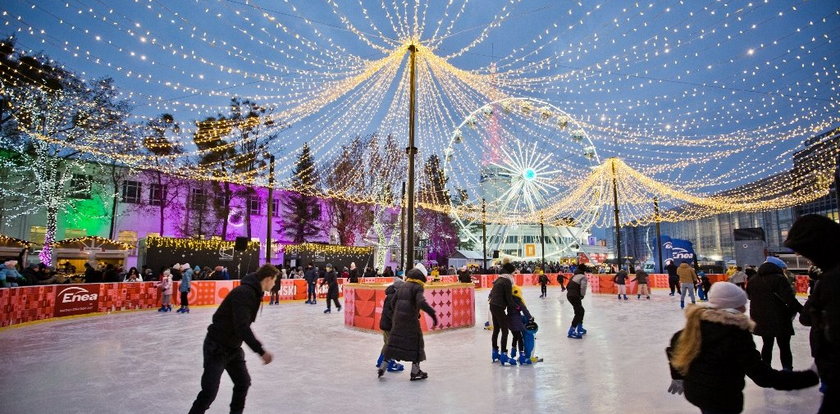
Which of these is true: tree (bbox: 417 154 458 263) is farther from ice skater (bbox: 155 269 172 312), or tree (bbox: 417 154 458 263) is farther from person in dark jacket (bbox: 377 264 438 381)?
person in dark jacket (bbox: 377 264 438 381)

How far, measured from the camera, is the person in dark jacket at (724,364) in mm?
2477

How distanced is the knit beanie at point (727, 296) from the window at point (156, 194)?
110 feet

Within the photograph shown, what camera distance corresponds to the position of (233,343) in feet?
12.4

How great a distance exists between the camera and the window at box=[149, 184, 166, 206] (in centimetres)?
3092

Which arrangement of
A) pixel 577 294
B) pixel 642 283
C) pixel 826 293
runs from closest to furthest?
1. pixel 826 293
2. pixel 577 294
3. pixel 642 283

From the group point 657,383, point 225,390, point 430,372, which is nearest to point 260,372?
point 225,390

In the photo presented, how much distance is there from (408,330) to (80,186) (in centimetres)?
2822

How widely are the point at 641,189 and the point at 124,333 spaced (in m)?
25.8

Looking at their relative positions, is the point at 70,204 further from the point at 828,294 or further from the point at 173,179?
the point at 828,294

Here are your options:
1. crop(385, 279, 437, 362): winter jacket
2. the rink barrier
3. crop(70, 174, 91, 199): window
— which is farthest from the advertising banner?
crop(70, 174, 91, 199): window

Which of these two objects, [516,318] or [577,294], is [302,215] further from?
[516,318]

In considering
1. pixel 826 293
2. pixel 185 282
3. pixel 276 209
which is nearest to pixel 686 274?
pixel 826 293

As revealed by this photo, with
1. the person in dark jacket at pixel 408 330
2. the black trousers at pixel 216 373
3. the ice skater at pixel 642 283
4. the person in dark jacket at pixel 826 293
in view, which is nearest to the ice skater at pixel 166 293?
the person in dark jacket at pixel 408 330

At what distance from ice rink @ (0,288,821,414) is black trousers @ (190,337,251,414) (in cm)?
101
